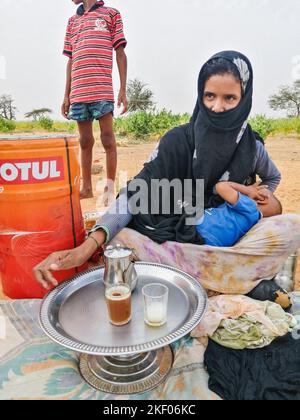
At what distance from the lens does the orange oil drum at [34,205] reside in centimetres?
155

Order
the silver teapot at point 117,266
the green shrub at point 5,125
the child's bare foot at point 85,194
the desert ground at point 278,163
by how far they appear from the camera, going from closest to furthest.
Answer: the silver teapot at point 117,266, the child's bare foot at point 85,194, the desert ground at point 278,163, the green shrub at point 5,125

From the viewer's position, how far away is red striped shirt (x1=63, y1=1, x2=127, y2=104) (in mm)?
2949

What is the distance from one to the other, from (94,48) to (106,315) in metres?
2.55

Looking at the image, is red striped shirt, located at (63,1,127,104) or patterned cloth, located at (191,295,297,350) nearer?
patterned cloth, located at (191,295,297,350)

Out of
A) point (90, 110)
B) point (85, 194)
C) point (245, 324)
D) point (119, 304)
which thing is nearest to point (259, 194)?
point (245, 324)

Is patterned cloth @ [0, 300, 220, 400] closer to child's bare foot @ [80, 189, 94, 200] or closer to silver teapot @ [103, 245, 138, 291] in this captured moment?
silver teapot @ [103, 245, 138, 291]

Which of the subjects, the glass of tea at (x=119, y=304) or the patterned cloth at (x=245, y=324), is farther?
the patterned cloth at (x=245, y=324)

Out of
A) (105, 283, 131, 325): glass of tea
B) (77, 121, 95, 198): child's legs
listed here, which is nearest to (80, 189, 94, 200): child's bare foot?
(77, 121, 95, 198): child's legs

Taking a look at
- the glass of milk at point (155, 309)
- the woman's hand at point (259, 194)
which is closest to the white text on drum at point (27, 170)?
the glass of milk at point (155, 309)

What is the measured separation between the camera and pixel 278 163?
21.4 ft

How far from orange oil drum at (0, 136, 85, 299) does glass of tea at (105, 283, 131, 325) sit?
661mm

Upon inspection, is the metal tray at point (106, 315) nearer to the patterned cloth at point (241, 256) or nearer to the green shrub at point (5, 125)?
the patterned cloth at point (241, 256)

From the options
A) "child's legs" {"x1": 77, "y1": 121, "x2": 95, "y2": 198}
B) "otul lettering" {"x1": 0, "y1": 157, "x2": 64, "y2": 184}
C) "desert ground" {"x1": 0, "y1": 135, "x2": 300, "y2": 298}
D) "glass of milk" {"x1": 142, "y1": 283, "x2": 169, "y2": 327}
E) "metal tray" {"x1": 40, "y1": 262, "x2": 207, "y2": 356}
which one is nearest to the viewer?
"metal tray" {"x1": 40, "y1": 262, "x2": 207, "y2": 356}

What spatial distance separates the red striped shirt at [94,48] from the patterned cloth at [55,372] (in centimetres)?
222
